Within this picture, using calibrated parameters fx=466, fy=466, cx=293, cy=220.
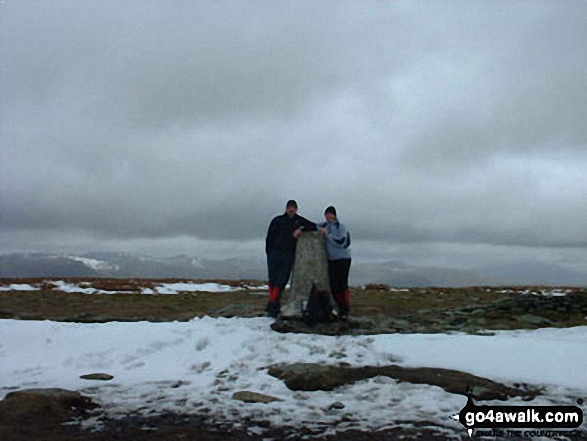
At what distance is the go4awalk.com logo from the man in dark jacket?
6.98 m

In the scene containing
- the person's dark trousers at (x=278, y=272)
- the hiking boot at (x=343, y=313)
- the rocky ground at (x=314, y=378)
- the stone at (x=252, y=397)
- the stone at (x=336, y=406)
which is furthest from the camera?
the person's dark trousers at (x=278, y=272)

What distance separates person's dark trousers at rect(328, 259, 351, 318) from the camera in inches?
492

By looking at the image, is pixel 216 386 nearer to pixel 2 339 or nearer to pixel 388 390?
pixel 388 390

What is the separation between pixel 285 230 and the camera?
13125 mm

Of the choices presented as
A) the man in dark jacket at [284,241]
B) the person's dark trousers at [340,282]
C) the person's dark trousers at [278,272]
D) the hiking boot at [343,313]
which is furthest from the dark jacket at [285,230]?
the hiking boot at [343,313]

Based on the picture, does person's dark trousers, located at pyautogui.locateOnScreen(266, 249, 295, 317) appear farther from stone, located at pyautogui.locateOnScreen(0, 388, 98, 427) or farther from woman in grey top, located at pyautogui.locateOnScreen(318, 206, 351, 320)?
stone, located at pyautogui.locateOnScreen(0, 388, 98, 427)

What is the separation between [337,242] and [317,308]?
1.97m

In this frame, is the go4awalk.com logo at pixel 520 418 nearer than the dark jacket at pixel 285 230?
Yes

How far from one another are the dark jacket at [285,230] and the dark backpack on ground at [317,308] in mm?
1768

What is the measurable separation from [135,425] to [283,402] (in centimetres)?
223

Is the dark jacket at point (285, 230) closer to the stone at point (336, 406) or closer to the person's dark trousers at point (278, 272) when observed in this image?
the person's dark trousers at point (278, 272)

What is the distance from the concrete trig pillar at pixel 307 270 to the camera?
12.3 metres

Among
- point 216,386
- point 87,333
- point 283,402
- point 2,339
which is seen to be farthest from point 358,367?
point 2,339

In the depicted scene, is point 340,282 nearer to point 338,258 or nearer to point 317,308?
point 338,258
